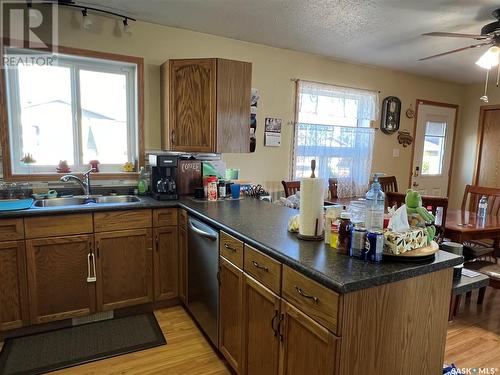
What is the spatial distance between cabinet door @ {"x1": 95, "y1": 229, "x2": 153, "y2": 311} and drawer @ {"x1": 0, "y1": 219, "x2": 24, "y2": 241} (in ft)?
1.52

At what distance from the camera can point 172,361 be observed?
2057 mm

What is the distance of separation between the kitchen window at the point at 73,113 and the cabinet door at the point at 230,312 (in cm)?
168

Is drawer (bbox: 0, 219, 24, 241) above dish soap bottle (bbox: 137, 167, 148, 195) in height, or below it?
below

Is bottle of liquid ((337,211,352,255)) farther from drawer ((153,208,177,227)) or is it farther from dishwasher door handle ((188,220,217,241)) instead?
drawer ((153,208,177,227))

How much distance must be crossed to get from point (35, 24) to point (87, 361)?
251 centimetres

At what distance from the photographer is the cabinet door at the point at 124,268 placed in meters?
2.44

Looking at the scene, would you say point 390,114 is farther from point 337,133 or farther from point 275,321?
point 275,321

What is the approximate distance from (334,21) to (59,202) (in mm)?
2712

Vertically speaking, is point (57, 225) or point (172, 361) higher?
point (57, 225)

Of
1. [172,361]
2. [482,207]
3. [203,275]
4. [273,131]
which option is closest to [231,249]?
[203,275]

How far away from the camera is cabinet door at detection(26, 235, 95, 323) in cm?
225

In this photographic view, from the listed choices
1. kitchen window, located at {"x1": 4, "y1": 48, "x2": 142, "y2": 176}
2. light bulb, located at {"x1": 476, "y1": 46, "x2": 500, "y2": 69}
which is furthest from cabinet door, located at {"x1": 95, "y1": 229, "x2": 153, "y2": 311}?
light bulb, located at {"x1": 476, "y1": 46, "x2": 500, "y2": 69}

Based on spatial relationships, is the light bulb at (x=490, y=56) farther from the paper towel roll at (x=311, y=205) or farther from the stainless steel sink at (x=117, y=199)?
the stainless steel sink at (x=117, y=199)

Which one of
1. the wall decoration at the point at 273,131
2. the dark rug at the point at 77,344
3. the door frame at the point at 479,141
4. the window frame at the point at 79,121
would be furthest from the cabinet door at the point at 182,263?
the door frame at the point at 479,141
